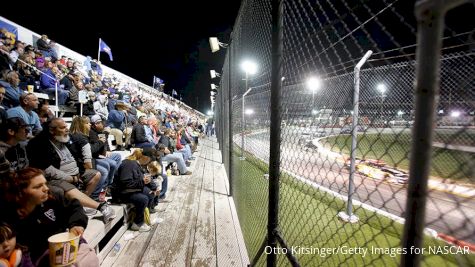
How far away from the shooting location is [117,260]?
3.55m

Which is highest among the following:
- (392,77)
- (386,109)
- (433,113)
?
(392,77)

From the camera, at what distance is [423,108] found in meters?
0.61

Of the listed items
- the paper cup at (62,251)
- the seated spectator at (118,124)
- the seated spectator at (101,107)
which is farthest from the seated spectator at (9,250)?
the seated spectator at (101,107)

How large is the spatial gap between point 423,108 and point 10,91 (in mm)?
7142

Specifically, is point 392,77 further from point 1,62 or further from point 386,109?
point 1,62

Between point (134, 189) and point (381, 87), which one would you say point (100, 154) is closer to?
point (134, 189)

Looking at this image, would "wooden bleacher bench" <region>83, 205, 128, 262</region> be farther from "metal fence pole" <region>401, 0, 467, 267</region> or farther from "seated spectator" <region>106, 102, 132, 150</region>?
"seated spectator" <region>106, 102, 132, 150</region>

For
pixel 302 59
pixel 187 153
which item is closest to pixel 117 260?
pixel 302 59

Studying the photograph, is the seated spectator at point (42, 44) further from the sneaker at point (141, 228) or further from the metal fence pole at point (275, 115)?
the metal fence pole at point (275, 115)

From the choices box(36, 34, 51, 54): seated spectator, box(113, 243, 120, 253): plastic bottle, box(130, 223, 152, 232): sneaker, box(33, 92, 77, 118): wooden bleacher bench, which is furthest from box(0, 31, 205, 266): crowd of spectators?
box(36, 34, 51, 54): seated spectator

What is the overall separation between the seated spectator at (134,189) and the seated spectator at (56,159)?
79cm

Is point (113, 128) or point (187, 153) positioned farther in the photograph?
point (187, 153)

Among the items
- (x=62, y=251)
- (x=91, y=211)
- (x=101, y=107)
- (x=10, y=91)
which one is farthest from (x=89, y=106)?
(x=62, y=251)

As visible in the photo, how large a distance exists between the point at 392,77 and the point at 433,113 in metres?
5.40
